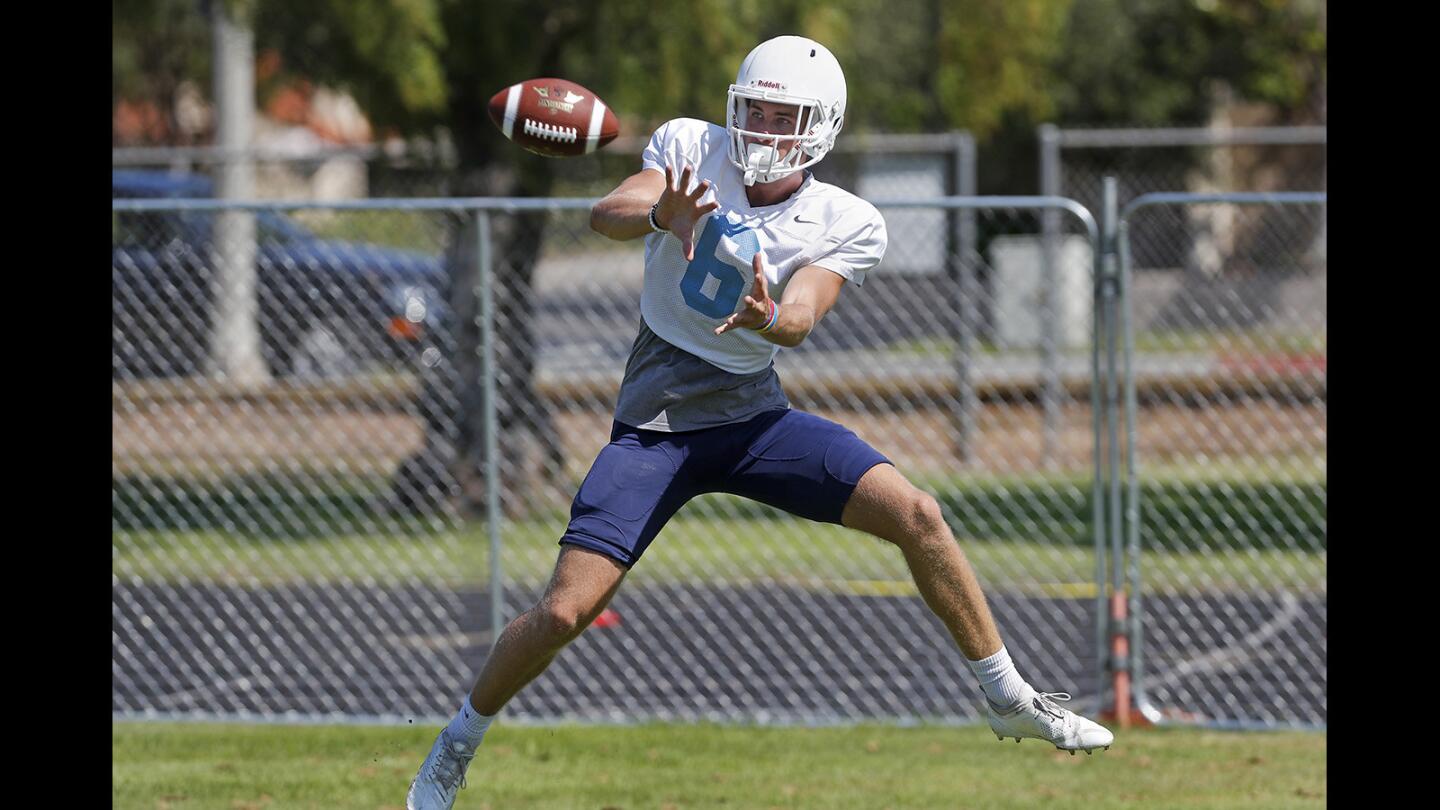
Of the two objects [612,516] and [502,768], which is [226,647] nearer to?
[502,768]

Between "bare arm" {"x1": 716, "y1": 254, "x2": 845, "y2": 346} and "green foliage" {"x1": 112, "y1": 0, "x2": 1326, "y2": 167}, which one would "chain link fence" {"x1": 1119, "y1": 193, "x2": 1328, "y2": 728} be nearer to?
"green foliage" {"x1": 112, "y1": 0, "x2": 1326, "y2": 167}

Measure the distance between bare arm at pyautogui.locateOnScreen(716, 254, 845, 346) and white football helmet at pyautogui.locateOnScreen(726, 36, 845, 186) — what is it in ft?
1.09

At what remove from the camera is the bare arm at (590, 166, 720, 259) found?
5.07m

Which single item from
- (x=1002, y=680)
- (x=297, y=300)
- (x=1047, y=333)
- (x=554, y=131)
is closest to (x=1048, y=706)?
(x=1002, y=680)

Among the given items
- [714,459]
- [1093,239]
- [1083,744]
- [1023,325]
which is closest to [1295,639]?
[1093,239]

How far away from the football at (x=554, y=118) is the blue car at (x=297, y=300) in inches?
275

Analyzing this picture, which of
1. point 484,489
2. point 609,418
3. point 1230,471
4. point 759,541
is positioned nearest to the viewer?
point 484,489

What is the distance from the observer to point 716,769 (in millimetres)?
7109

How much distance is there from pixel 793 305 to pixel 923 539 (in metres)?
A: 0.80

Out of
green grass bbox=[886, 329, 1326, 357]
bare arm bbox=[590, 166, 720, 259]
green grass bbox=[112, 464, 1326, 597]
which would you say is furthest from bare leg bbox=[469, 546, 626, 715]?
green grass bbox=[886, 329, 1326, 357]

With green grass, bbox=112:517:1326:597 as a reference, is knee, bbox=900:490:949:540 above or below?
above

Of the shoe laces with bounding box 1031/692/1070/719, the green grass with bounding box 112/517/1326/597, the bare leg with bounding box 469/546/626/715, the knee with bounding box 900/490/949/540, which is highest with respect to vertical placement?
the knee with bounding box 900/490/949/540

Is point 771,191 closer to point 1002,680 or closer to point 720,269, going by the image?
point 720,269

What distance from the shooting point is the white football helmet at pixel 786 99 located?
5.39 meters
